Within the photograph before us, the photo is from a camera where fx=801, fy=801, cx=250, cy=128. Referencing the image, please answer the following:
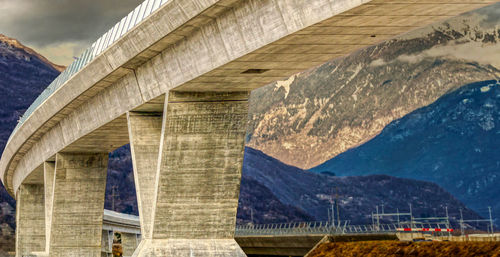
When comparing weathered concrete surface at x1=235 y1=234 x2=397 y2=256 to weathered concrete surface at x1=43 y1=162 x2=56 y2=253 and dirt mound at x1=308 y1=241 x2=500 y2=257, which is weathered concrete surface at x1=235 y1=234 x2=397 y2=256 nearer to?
dirt mound at x1=308 y1=241 x2=500 y2=257

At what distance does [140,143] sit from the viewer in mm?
39344

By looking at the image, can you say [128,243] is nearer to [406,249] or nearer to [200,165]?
[406,249]

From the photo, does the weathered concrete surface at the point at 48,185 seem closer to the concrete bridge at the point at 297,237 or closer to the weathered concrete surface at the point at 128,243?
the concrete bridge at the point at 297,237

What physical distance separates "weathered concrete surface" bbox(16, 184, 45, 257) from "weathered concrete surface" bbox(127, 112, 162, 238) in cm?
4087

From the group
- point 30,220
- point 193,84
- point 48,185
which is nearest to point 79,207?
point 48,185

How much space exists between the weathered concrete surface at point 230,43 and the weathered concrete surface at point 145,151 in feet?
3.28

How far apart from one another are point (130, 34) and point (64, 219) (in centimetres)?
2749

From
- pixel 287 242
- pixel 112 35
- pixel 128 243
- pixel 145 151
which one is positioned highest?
pixel 112 35

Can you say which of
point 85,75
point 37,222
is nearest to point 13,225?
point 37,222

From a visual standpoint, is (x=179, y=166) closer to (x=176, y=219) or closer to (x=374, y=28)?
(x=176, y=219)

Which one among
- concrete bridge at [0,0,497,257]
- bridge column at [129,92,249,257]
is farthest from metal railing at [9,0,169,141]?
bridge column at [129,92,249,257]

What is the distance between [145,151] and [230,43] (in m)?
12.5

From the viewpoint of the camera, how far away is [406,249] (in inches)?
1484

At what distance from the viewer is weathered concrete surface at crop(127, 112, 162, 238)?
38.8 metres
